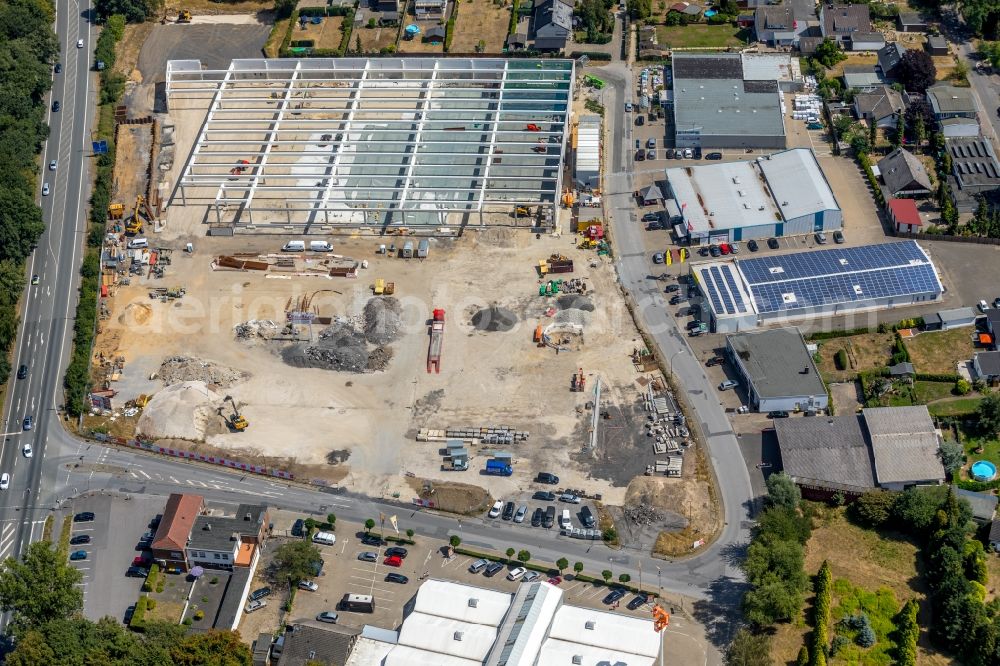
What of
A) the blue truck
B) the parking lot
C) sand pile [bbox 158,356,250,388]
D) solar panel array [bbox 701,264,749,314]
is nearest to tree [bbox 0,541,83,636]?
the parking lot

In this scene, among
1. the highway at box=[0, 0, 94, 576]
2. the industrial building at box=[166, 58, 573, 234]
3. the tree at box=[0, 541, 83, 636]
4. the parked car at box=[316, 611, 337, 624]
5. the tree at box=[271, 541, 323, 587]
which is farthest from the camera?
the industrial building at box=[166, 58, 573, 234]

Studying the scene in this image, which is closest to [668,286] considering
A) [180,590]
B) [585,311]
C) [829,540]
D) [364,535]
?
[585,311]

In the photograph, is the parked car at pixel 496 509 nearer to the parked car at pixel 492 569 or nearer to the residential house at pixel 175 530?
the parked car at pixel 492 569

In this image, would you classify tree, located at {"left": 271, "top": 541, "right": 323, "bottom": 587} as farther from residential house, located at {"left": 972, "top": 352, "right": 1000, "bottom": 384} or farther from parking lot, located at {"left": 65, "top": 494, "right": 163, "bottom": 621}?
residential house, located at {"left": 972, "top": 352, "right": 1000, "bottom": 384}

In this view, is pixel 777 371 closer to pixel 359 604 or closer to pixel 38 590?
pixel 359 604

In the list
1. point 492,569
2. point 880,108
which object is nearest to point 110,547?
point 492,569

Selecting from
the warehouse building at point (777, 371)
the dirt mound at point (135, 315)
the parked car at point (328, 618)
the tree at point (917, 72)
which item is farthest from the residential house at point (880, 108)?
the parked car at point (328, 618)
